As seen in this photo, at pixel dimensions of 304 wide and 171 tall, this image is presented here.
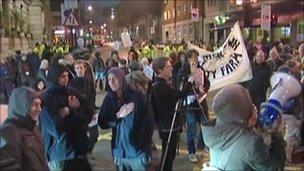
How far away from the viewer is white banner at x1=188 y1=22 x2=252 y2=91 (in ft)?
29.8

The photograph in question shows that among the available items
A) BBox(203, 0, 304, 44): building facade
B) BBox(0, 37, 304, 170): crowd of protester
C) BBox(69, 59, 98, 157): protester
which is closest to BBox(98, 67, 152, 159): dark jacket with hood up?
BBox(0, 37, 304, 170): crowd of protester

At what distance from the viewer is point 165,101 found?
8.12 metres

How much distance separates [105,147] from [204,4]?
209 ft

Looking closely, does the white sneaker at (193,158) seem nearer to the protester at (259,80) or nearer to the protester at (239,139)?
the protester at (259,80)

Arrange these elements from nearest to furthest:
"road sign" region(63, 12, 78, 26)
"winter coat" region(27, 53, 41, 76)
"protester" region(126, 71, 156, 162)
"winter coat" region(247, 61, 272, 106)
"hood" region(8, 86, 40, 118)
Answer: "hood" region(8, 86, 40, 118), "protester" region(126, 71, 156, 162), "winter coat" region(247, 61, 272, 106), "winter coat" region(27, 53, 41, 76), "road sign" region(63, 12, 78, 26)

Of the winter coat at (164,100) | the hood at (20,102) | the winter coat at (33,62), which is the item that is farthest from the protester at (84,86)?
the winter coat at (33,62)

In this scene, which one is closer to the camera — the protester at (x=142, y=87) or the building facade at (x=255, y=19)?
the protester at (x=142, y=87)

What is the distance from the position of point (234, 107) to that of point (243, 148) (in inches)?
11.2

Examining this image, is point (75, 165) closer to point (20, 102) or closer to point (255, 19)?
point (20, 102)

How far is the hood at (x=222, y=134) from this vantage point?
12.5ft

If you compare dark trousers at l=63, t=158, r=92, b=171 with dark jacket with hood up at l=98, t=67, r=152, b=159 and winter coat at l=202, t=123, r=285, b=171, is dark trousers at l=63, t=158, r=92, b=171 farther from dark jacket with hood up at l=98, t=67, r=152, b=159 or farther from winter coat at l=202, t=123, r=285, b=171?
winter coat at l=202, t=123, r=285, b=171

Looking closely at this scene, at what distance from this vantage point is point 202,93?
30.9ft

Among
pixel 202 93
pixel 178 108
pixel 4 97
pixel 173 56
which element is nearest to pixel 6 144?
pixel 4 97

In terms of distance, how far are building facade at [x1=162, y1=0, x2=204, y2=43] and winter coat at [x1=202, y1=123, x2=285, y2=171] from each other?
66.2 m
